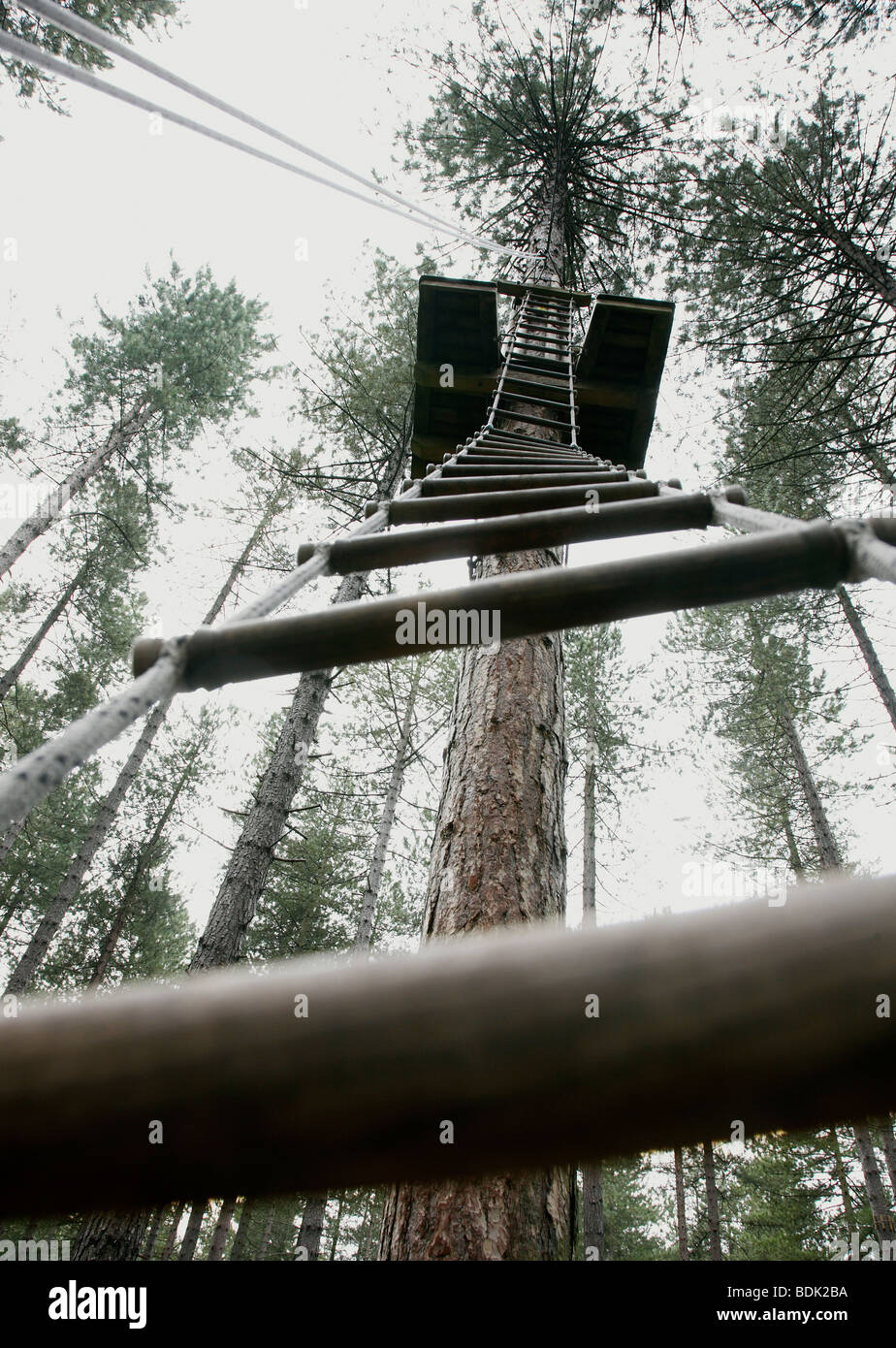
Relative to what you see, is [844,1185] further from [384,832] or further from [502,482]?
[502,482]

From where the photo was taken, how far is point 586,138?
959 centimetres

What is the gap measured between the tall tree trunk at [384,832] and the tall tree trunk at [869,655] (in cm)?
733

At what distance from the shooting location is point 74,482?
11.1 metres

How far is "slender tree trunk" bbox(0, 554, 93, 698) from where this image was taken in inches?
422

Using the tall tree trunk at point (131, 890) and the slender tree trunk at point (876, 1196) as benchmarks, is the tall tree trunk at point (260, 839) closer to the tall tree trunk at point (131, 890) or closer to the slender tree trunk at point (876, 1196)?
the slender tree trunk at point (876, 1196)

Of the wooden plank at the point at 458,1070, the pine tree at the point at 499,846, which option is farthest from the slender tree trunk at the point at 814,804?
the wooden plank at the point at 458,1070

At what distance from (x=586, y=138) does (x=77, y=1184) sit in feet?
40.5

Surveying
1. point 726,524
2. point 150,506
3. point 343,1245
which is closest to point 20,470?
point 150,506

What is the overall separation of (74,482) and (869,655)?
43.9 ft

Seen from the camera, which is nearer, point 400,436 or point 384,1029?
point 384,1029

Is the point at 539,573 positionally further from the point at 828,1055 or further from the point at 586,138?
the point at 586,138

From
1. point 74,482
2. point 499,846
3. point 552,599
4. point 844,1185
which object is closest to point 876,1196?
point 844,1185

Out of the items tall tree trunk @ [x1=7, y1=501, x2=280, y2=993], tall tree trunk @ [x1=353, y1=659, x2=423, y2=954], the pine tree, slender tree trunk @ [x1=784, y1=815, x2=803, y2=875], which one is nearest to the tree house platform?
the pine tree

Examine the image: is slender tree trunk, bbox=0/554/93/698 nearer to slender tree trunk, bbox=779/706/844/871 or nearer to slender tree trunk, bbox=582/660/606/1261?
slender tree trunk, bbox=582/660/606/1261
